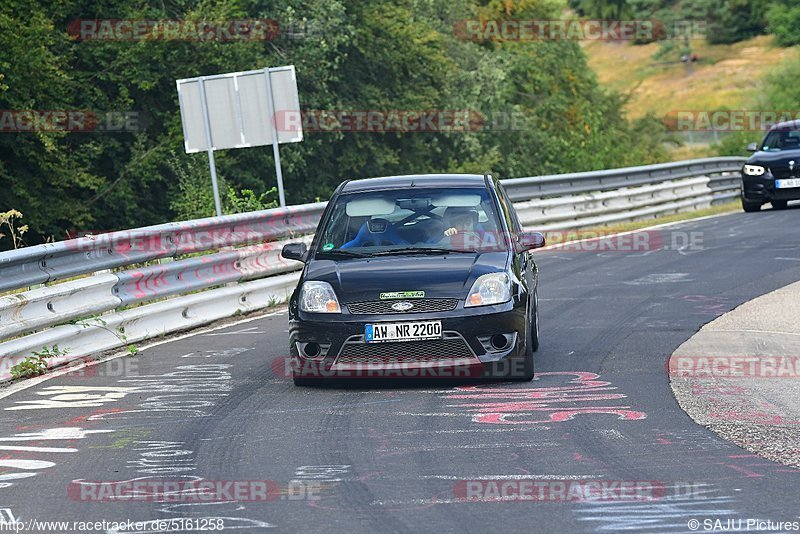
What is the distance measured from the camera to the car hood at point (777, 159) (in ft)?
91.3

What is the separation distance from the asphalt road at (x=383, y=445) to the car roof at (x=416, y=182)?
1.53 metres

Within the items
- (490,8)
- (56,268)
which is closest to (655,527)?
(56,268)

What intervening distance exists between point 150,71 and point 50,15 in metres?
2.49

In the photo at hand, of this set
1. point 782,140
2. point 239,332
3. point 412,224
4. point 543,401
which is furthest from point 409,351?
point 782,140

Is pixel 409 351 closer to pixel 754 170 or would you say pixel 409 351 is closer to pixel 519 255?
pixel 519 255

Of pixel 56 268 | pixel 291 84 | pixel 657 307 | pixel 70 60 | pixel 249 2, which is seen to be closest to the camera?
pixel 56 268

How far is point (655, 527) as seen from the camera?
598cm

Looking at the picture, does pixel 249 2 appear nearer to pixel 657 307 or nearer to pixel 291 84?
Answer: pixel 291 84

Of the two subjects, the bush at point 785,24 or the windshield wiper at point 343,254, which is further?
the bush at point 785,24

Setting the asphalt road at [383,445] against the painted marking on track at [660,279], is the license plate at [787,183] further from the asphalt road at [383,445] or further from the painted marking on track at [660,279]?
the asphalt road at [383,445]

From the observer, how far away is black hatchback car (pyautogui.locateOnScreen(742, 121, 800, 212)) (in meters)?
27.9

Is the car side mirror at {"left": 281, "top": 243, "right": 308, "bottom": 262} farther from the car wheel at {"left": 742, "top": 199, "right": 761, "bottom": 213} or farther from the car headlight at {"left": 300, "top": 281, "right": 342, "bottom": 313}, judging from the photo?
the car wheel at {"left": 742, "top": 199, "right": 761, "bottom": 213}

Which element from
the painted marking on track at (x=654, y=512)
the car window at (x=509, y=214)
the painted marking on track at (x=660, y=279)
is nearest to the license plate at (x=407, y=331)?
the car window at (x=509, y=214)

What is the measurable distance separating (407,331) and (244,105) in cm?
1170
